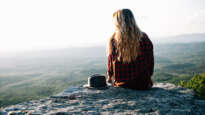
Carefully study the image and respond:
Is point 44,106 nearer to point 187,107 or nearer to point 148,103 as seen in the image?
point 148,103

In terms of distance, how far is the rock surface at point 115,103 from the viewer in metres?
3.28

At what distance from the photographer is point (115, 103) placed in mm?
3596

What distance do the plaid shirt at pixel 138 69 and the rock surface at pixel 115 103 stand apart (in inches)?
10.4

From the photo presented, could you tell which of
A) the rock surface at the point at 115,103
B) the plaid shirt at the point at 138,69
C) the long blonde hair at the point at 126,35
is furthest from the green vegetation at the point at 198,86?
the long blonde hair at the point at 126,35

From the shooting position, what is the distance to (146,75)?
188 inches

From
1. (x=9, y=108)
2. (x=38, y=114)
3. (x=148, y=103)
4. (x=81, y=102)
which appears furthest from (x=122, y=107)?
(x=9, y=108)

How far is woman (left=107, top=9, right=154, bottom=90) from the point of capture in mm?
4496

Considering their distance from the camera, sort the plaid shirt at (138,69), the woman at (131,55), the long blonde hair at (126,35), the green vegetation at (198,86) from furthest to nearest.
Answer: the green vegetation at (198,86), the plaid shirt at (138,69), the woman at (131,55), the long blonde hair at (126,35)

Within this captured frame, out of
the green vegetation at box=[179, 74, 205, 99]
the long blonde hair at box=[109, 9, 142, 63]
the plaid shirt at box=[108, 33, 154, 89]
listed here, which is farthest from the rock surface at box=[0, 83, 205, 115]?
the green vegetation at box=[179, 74, 205, 99]

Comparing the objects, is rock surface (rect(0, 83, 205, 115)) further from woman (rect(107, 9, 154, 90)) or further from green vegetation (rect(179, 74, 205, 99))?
green vegetation (rect(179, 74, 205, 99))

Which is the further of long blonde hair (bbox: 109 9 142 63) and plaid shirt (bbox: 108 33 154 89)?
plaid shirt (bbox: 108 33 154 89)

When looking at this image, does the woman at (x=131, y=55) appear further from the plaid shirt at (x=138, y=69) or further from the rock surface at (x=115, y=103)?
the rock surface at (x=115, y=103)

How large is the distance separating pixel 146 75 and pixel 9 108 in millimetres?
2838

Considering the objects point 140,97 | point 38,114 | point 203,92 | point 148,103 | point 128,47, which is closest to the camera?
point 38,114
